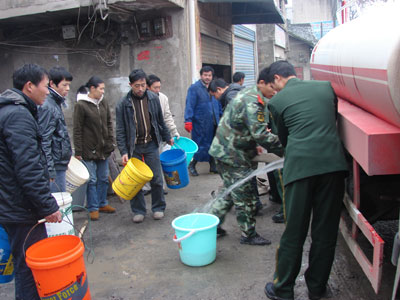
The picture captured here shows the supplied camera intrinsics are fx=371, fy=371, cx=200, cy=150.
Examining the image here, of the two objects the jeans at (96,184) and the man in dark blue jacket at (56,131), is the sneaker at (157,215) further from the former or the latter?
the man in dark blue jacket at (56,131)

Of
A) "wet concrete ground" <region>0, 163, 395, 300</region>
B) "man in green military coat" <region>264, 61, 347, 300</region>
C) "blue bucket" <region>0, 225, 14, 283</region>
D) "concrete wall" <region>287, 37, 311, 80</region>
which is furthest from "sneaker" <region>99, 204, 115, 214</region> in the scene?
"concrete wall" <region>287, 37, 311, 80</region>

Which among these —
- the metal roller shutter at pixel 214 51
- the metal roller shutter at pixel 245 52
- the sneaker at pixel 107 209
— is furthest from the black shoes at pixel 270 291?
the metal roller shutter at pixel 245 52

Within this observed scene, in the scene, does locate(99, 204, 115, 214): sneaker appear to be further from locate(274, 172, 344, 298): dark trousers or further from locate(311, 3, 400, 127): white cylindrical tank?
locate(311, 3, 400, 127): white cylindrical tank

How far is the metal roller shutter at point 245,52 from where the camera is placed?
13.0 meters

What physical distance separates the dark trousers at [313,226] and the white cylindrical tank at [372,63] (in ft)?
2.07

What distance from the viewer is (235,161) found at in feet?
12.4

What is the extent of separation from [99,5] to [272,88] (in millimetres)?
4365

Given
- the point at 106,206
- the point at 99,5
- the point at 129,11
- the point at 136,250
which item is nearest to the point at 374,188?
the point at 136,250

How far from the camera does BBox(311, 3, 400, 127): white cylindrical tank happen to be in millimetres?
1926

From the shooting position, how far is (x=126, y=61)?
782 cm

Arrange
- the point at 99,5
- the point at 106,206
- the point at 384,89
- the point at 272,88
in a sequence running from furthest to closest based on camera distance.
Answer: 1. the point at 99,5
2. the point at 106,206
3. the point at 272,88
4. the point at 384,89

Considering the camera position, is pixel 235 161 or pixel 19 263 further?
pixel 235 161

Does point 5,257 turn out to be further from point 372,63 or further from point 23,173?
point 372,63

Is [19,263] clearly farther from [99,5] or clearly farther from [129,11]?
[129,11]
